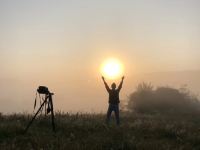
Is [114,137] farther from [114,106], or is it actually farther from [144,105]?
[144,105]

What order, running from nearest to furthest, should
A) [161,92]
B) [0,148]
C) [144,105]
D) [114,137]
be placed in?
[0,148]
[114,137]
[144,105]
[161,92]

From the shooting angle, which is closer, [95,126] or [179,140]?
[179,140]

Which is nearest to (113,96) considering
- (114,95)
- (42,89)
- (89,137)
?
(114,95)

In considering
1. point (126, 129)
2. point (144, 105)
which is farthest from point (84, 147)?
point (144, 105)

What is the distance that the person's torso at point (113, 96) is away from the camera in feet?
78.8

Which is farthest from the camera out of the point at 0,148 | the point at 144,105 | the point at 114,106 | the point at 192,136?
the point at 144,105

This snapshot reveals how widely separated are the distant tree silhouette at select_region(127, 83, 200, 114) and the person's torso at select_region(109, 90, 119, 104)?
1068 inches

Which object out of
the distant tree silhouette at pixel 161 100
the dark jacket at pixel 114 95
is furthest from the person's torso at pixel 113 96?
the distant tree silhouette at pixel 161 100

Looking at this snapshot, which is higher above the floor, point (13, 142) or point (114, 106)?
point (114, 106)

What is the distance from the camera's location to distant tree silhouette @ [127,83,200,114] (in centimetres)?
5299

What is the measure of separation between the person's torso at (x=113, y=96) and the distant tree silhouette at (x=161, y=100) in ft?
89.0

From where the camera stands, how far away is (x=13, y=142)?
15.8m

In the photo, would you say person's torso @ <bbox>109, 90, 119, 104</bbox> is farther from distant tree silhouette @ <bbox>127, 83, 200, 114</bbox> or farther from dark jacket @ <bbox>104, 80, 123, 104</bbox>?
distant tree silhouette @ <bbox>127, 83, 200, 114</bbox>

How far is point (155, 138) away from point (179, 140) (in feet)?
3.60
